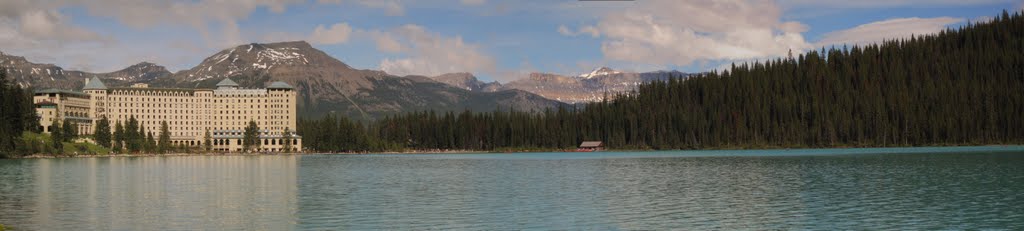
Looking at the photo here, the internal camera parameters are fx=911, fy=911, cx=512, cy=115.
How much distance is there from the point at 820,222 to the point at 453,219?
18977 mm

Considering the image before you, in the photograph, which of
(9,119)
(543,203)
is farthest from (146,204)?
(9,119)

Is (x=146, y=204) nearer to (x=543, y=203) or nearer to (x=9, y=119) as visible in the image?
(x=543, y=203)

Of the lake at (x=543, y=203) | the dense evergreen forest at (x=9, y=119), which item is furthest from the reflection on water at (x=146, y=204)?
the dense evergreen forest at (x=9, y=119)

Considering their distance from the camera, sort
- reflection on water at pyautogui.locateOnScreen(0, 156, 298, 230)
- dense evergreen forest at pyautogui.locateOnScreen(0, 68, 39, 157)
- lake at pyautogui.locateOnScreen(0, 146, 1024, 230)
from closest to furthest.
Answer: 1. lake at pyautogui.locateOnScreen(0, 146, 1024, 230)
2. reflection on water at pyautogui.locateOnScreen(0, 156, 298, 230)
3. dense evergreen forest at pyautogui.locateOnScreen(0, 68, 39, 157)

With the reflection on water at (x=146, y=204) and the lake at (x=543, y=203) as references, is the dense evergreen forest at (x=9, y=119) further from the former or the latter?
the lake at (x=543, y=203)

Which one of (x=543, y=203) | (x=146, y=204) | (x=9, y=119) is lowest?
(x=543, y=203)

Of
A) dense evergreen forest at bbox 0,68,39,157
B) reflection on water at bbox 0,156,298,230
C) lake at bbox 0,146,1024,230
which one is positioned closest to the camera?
lake at bbox 0,146,1024,230

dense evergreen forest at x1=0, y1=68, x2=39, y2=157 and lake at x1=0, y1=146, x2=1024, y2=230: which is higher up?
dense evergreen forest at x1=0, y1=68, x2=39, y2=157

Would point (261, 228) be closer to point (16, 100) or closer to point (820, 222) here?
point (820, 222)

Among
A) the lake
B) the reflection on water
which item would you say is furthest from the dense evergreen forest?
the lake

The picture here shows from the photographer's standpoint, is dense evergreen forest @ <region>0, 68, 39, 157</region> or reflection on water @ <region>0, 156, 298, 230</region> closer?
reflection on water @ <region>0, 156, 298, 230</region>

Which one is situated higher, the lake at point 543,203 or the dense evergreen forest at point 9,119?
the dense evergreen forest at point 9,119

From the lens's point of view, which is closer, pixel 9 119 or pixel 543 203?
pixel 543 203

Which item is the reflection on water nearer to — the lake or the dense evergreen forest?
the lake
